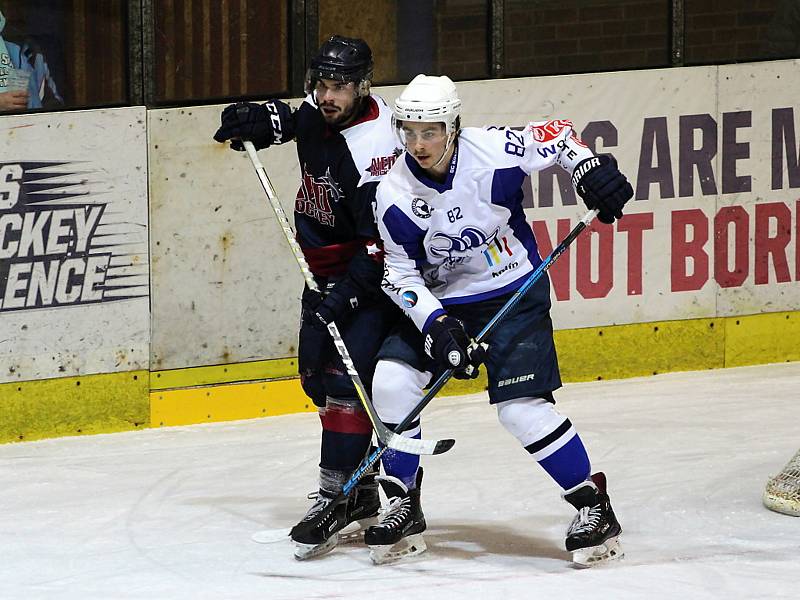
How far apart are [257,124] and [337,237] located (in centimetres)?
35

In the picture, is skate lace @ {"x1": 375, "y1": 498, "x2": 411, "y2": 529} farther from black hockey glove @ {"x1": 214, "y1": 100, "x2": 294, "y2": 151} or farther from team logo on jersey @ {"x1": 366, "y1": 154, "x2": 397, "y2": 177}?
black hockey glove @ {"x1": 214, "y1": 100, "x2": 294, "y2": 151}

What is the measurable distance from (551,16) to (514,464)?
1900 millimetres

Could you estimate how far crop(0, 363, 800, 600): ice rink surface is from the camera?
415 centimetres

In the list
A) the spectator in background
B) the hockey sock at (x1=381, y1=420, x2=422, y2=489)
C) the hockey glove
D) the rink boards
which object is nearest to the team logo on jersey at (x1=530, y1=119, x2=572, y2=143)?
the hockey glove

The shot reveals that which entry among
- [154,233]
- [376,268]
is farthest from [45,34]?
[376,268]

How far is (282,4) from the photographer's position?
5992 millimetres

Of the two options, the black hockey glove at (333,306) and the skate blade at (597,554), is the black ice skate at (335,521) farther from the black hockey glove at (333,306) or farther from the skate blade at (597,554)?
the skate blade at (597,554)

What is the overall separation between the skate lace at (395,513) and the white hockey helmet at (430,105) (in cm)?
89

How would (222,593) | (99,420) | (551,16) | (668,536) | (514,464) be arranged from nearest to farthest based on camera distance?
(222,593), (668,536), (514,464), (99,420), (551,16)

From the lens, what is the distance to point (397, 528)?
4258 mm

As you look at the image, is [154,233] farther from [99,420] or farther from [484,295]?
[484,295]

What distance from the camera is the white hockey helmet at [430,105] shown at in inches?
160

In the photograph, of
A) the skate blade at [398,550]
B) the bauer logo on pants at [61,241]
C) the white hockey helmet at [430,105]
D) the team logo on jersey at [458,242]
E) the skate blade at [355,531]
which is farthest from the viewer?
the bauer logo on pants at [61,241]

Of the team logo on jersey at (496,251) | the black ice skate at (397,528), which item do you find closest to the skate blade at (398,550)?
the black ice skate at (397,528)
